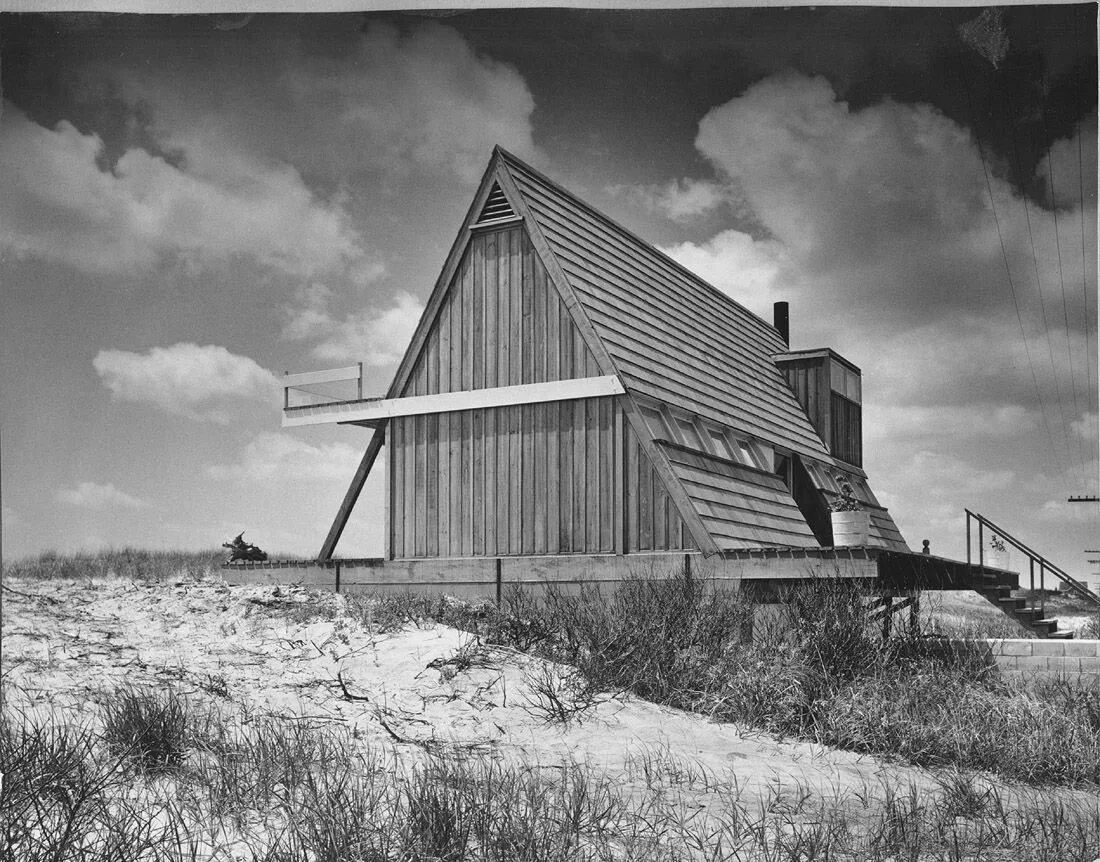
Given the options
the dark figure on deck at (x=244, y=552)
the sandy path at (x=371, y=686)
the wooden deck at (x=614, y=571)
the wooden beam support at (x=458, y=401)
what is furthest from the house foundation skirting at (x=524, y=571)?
the sandy path at (x=371, y=686)

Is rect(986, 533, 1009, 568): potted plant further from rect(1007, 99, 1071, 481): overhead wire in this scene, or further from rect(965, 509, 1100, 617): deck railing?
rect(1007, 99, 1071, 481): overhead wire

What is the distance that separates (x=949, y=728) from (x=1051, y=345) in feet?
10.9

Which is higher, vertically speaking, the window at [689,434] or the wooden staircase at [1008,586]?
the window at [689,434]

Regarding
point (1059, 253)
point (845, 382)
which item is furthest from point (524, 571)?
point (845, 382)

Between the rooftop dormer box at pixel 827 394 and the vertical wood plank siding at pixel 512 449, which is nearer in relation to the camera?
the vertical wood plank siding at pixel 512 449

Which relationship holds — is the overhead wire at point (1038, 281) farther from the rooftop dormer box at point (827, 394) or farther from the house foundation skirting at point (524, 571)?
the rooftop dormer box at point (827, 394)

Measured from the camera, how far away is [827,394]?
19.2 metres

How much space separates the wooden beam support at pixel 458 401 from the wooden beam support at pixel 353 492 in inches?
11.2

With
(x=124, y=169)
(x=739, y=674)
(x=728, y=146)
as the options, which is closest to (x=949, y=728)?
(x=739, y=674)

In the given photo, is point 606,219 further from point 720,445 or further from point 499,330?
point 720,445

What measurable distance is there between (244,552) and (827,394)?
10741mm

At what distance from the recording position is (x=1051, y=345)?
859cm

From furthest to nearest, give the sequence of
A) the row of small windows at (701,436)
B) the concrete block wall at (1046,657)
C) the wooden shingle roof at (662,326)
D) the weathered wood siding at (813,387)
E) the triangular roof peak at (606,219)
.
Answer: the weathered wood siding at (813,387), the wooden shingle roof at (662,326), the triangular roof peak at (606,219), the row of small windows at (701,436), the concrete block wall at (1046,657)

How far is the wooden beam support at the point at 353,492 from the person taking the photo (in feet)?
46.0
